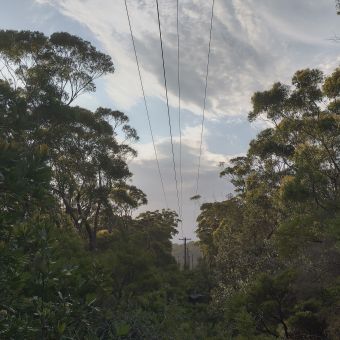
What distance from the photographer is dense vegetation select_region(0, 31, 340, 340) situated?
160 inches

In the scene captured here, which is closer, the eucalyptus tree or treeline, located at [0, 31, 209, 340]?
treeline, located at [0, 31, 209, 340]

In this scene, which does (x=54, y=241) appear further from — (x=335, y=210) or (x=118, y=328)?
(x=335, y=210)

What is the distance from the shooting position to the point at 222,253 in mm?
26312

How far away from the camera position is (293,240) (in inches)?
632

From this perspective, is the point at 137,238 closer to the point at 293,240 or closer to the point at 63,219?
the point at 63,219

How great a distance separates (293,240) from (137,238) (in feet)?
33.1

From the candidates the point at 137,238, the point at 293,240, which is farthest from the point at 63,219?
the point at 293,240

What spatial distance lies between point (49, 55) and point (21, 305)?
20.3m

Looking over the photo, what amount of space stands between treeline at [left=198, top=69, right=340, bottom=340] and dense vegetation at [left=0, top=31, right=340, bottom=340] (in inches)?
2.1

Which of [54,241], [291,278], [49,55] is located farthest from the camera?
[49,55]

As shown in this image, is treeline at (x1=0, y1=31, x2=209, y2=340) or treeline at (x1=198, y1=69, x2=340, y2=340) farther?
treeline at (x1=198, y1=69, x2=340, y2=340)

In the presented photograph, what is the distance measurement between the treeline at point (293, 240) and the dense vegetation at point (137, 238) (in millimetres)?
53

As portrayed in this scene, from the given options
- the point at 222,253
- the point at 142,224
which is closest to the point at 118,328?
the point at 222,253

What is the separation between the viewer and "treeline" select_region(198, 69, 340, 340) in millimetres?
13547
